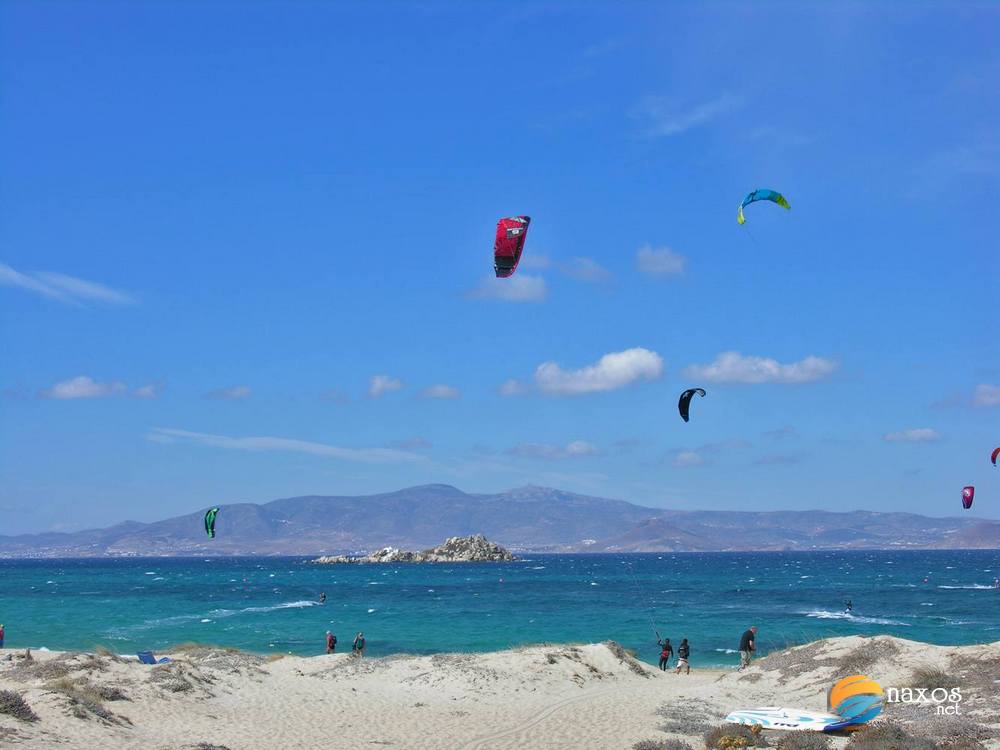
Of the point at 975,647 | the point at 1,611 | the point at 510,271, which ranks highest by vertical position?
the point at 510,271

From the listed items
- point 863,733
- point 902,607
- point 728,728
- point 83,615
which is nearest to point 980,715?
point 863,733

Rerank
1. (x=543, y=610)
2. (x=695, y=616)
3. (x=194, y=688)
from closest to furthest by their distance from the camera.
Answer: (x=194, y=688)
(x=695, y=616)
(x=543, y=610)

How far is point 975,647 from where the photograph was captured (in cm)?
2247

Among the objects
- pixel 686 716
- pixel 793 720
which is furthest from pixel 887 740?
pixel 686 716

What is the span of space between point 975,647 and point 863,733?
8436 millimetres

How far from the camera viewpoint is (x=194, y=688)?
21.8 metres

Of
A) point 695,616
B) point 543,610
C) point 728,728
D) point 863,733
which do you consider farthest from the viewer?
point 543,610

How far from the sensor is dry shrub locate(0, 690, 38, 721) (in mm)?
16312

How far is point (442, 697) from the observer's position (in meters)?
23.2

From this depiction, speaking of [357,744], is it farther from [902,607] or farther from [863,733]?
[902,607]

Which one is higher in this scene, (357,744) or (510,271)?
(510,271)

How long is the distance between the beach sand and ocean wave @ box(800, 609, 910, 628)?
2361 cm

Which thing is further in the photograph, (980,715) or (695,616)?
(695,616)

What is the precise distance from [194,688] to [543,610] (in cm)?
3818
